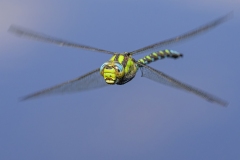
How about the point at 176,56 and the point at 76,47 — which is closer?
the point at 76,47

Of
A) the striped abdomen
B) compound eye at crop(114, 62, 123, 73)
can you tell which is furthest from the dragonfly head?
the striped abdomen

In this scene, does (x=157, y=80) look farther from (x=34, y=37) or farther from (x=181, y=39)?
(x=34, y=37)

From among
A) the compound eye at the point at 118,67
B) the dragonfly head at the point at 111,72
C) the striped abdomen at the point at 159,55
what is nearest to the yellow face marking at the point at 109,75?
the dragonfly head at the point at 111,72

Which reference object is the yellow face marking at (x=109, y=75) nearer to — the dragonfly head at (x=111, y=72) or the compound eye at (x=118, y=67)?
the dragonfly head at (x=111, y=72)

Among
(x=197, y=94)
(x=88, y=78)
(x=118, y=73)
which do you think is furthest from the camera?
(x=88, y=78)

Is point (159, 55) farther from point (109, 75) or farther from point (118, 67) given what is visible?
point (109, 75)

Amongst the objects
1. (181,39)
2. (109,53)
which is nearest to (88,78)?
(109,53)
